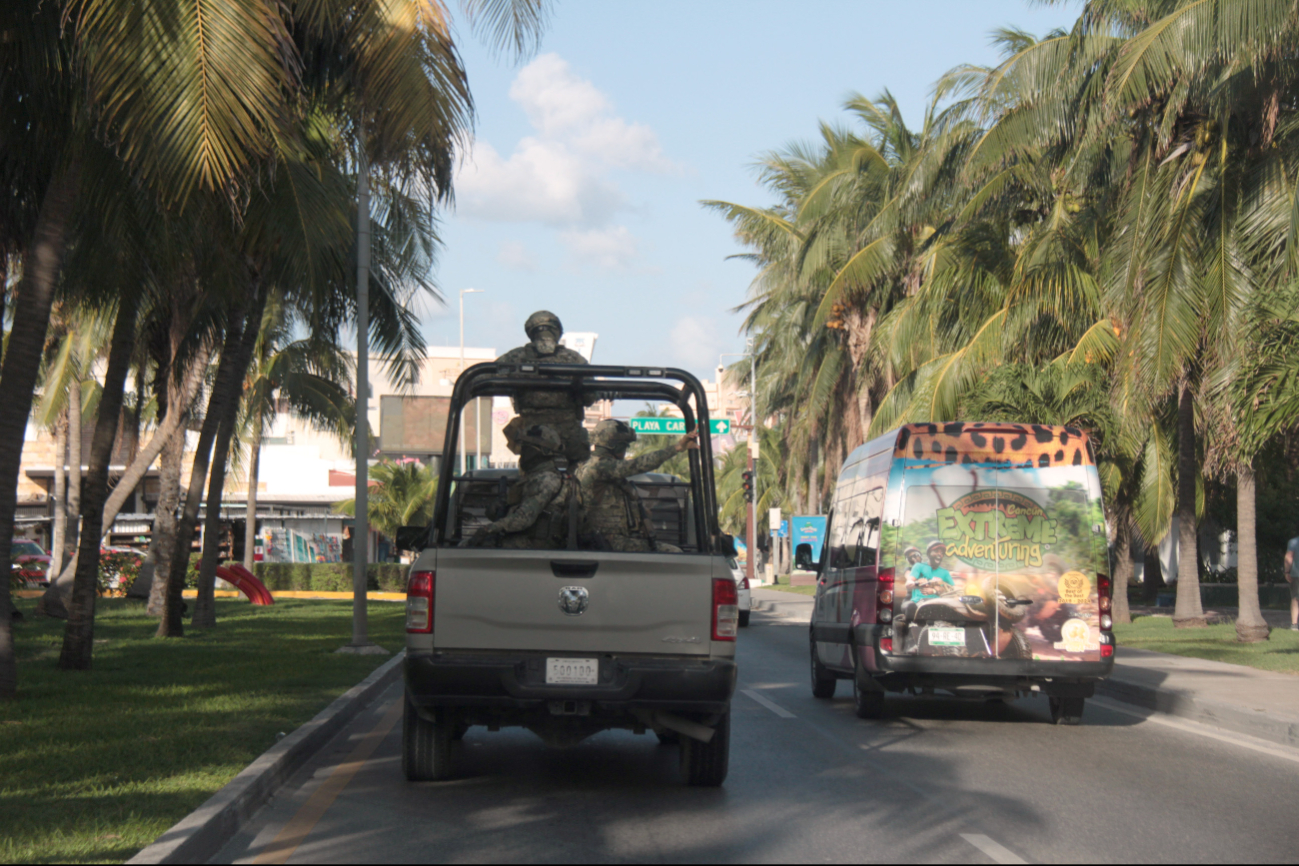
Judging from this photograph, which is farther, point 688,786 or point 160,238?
point 160,238

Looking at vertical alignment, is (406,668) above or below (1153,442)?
below

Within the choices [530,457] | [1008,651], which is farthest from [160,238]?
[1008,651]

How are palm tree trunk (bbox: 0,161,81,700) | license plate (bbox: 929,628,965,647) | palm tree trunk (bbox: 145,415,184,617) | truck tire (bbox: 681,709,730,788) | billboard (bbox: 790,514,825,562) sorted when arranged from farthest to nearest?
1. billboard (bbox: 790,514,825,562)
2. palm tree trunk (bbox: 145,415,184,617)
3. palm tree trunk (bbox: 0,161,81,700)
4. license plate (bbox: 929,628,965,647)
5. truck tire (bbox: 681,709,730,788)

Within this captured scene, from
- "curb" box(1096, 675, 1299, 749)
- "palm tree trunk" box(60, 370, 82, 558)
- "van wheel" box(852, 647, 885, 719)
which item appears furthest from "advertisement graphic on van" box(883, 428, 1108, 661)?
"palm tree trunk" box(60, 370, 82, 558)

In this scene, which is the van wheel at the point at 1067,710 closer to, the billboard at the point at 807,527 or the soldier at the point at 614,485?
the soldier at the point at 614,485

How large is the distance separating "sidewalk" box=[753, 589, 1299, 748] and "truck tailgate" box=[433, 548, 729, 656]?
18.3 feet

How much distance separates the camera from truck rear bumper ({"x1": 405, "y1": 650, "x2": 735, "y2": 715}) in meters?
7.19

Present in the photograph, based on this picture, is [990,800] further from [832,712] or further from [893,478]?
[832,712]

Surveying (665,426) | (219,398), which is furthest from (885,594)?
(665,426)

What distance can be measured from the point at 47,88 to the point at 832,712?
29.7 feet

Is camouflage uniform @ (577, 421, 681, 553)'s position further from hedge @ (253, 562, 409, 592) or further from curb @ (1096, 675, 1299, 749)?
hedge @ (253, 562, 409, 592)

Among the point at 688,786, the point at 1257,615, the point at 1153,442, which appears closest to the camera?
the point at 688,786

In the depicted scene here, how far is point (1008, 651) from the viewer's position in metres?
10.4

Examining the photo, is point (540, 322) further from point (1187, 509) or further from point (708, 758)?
point (1187, 509)
